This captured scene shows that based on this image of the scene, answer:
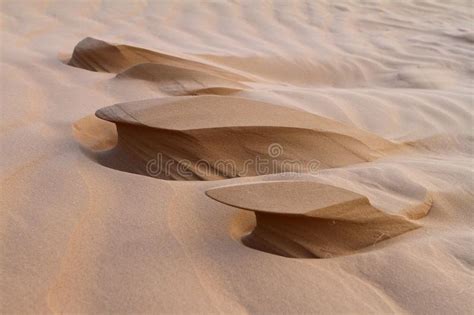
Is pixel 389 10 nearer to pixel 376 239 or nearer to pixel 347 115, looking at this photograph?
pixel 347 115

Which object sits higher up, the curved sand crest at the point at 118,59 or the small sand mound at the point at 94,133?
the curved sand crest at the point at 118,59

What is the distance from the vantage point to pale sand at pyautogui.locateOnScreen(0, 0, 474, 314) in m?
1.10

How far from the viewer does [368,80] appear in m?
3.13

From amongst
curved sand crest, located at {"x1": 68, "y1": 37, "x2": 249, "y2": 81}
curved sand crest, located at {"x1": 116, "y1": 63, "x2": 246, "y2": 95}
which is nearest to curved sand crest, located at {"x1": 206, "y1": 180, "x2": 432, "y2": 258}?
curved sand crest, located at {"x1": 116, "y1": 63, "x2": 246, "y2": 95}

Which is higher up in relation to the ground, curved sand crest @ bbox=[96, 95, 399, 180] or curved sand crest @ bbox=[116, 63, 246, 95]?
curved sand crest @ bbox=[116, 63, 246, 95]

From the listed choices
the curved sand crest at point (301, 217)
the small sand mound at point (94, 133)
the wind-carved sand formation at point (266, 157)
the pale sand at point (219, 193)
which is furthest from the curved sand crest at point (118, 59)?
the curved sand crest at point (301, 217)

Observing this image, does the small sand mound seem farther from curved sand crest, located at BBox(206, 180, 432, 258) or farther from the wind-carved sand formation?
curved sand crest, located at BBox(206, 180, 432, 258)

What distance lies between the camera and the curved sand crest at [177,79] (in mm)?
2236

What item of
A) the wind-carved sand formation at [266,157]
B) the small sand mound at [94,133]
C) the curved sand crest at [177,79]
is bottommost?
the small sand mound at [94,133]

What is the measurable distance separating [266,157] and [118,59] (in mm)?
1154

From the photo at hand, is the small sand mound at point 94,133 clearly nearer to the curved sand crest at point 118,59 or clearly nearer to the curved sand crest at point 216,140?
the curved sand crest at point 216,140

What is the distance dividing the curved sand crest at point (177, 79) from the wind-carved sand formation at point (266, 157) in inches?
20.5

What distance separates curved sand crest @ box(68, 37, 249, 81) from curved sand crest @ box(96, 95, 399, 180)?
0.80 m

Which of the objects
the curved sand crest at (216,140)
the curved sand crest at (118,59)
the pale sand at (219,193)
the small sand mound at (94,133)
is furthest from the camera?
the curved sand crest at (118,59)
